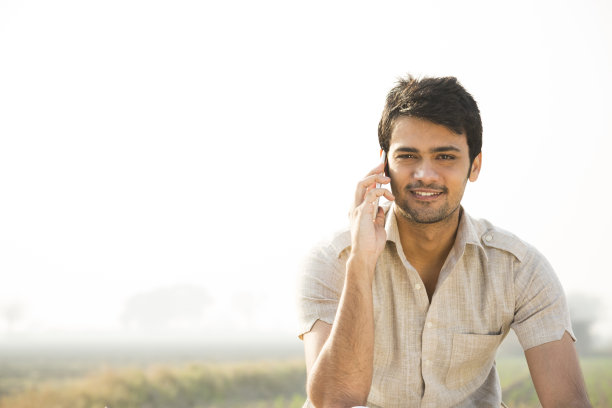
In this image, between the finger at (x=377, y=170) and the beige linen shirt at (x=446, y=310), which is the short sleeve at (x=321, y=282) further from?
the finger at (x=377, y=170)

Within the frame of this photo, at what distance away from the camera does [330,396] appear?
8.38 feet

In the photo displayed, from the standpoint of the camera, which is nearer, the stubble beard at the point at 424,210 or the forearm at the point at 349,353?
the forearm at the point at 349,353

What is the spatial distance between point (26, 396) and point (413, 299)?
40.2 feet

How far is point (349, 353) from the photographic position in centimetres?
259

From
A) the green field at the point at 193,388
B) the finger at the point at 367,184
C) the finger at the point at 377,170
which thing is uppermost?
the finger at the point at 377,170

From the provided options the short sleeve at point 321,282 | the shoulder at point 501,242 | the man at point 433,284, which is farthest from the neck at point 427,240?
the short sleeve at point 321,282

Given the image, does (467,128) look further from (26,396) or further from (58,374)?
(58,374)

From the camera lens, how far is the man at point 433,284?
2848 mm

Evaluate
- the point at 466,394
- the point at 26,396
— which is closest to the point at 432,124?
the point at 466,394

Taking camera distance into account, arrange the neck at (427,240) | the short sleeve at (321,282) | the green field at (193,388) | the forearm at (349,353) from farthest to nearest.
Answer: the green field at (193,388)
the neck at (427,240)
the short sleeve at (321,282)
the forearm at (349,353)

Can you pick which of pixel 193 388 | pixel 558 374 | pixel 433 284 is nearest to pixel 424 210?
pixel 433 284

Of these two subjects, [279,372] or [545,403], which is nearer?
[545,403]

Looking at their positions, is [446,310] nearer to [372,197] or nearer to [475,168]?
[372,197]

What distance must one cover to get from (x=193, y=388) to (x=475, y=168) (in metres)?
13.0
